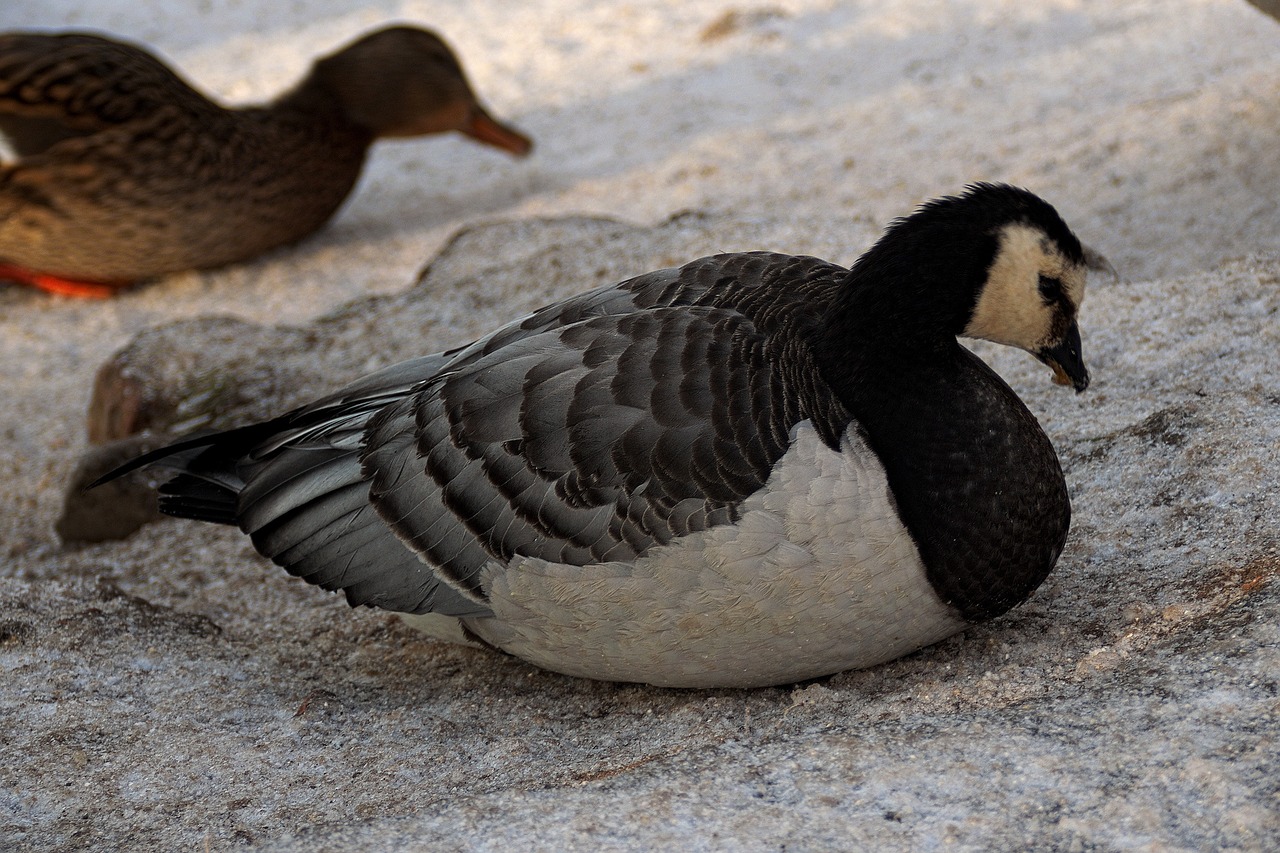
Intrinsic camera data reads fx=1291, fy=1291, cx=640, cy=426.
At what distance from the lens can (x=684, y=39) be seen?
8.62 m

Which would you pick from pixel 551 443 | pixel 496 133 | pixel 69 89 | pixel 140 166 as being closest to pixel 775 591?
pixel 551 443

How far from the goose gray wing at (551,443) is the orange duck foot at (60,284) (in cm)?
361

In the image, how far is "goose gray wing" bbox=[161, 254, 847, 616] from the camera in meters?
2.78

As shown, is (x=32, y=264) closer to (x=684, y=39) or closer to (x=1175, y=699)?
(x=684, y=39)

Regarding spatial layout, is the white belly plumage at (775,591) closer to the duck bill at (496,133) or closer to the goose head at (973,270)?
the goose head at (973,270)

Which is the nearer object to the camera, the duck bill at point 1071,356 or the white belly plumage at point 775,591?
the white belly plumage at point 775,591

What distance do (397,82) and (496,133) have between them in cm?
62

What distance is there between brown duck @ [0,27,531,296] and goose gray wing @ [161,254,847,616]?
345 cm

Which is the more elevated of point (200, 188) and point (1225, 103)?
point (1225, 103)

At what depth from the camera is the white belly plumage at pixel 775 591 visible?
8.84ft

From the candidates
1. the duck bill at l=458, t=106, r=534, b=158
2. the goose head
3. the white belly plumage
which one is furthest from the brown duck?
the goose head

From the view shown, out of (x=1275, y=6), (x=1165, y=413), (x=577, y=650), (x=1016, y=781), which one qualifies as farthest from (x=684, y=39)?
(x=1016, y=781)

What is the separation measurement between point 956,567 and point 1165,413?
46.5 inches

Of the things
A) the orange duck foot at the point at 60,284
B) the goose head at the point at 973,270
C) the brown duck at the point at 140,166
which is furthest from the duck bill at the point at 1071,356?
the orange duck foot at the point at 60,284
